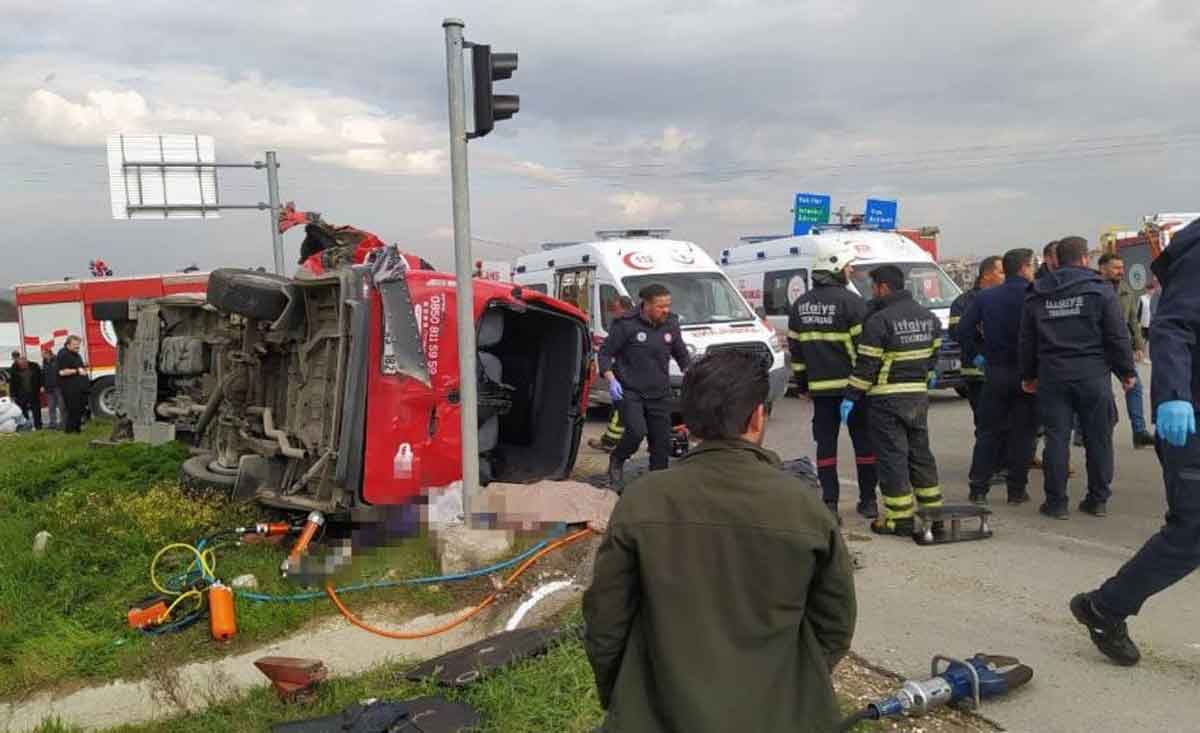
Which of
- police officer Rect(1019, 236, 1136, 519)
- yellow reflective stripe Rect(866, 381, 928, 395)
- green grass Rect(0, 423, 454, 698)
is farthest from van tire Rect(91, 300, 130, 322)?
police officer Rect(1019, 236, 1136, 519)

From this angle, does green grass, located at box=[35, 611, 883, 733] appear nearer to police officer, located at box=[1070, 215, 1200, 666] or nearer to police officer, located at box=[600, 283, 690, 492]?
police officer, located at box=[1070, 215, 1200, 666]

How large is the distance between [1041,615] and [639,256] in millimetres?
8457

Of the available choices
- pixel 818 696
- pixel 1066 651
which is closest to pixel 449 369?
pixel 1066 651

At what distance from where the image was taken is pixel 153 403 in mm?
9047

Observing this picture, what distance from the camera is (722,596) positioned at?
204 cm

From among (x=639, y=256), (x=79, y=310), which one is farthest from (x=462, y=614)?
(x=79, y=310)

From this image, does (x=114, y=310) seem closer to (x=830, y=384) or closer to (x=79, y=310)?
(x=830, y=384)

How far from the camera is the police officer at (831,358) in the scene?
6.43 m

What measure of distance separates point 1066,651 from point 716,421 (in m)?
2.90

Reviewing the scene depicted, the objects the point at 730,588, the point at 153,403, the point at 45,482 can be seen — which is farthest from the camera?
the point at 153,403

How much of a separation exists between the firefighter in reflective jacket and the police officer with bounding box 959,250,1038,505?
1.32 metres

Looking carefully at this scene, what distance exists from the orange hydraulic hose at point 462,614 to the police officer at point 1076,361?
3411mm

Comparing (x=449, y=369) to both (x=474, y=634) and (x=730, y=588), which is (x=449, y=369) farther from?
(x=730, y=588)

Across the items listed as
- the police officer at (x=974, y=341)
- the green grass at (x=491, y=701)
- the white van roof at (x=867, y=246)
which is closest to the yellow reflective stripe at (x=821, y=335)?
the police officer at (x=974, y=341)
